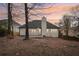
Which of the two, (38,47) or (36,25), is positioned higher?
(36,25)


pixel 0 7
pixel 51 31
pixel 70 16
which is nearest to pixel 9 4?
pixel 0 7

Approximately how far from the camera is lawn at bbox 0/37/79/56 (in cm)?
197

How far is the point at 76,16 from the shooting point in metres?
1.97

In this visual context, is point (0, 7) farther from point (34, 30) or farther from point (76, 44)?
point (76, 44)

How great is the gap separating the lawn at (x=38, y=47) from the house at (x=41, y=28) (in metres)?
0.06

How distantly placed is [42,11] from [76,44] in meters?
0.51

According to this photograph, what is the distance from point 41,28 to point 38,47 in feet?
0.69

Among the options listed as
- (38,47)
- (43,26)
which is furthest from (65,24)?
(38,47)

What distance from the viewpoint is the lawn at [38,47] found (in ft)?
6.48

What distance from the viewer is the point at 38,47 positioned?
78.0 inches

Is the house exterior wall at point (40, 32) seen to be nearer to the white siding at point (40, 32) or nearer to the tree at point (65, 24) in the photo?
the white siding at point (40, 32)

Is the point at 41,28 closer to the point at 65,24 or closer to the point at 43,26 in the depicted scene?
the point at 43,26

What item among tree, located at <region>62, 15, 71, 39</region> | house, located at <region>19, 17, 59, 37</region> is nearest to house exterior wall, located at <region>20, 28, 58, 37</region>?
house, located at <region>19, 17, 59, 37</region>

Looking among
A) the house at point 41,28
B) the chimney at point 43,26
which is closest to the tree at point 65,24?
the house at point 41,28
